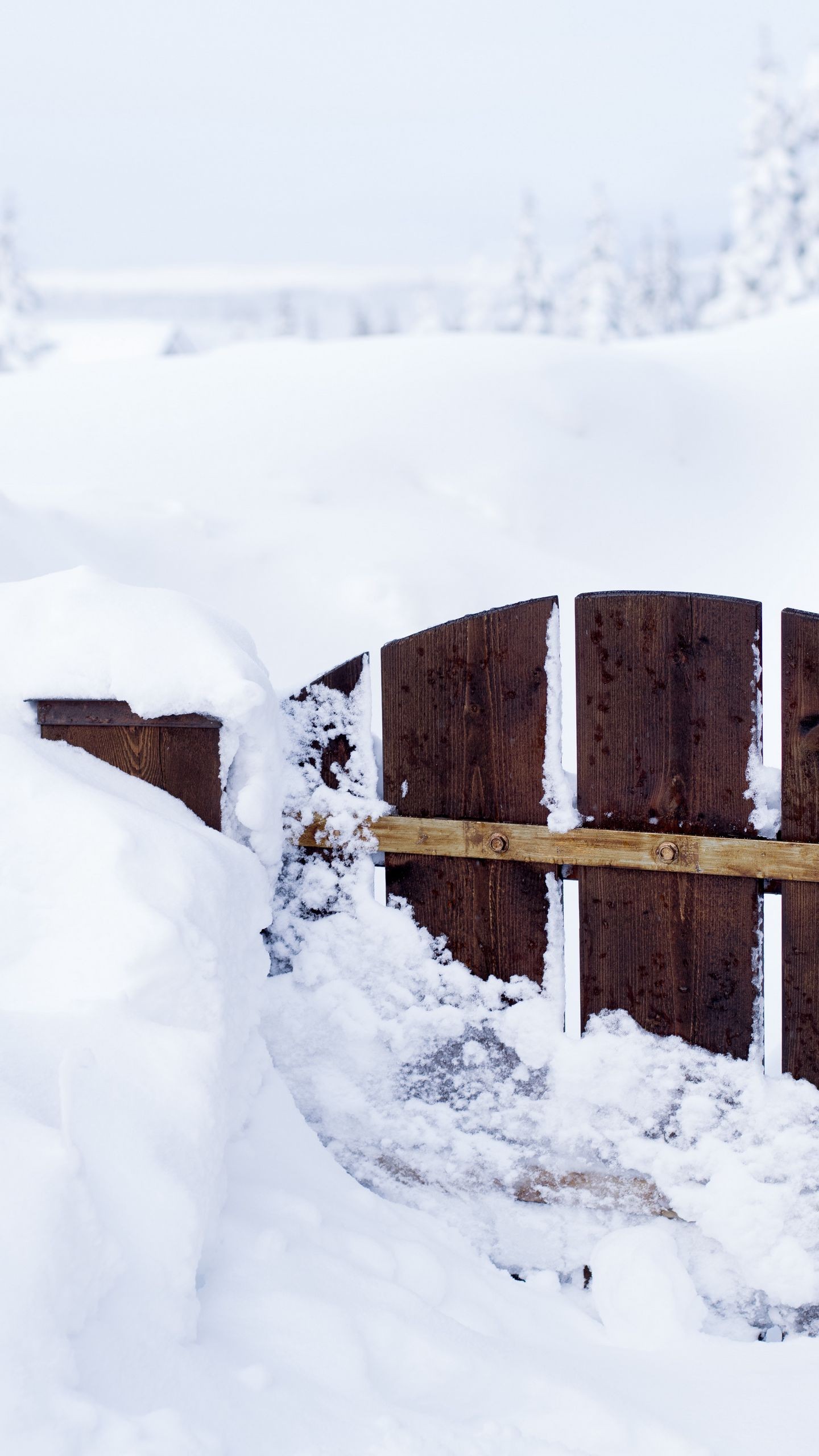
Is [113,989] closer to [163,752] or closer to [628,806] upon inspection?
[163,752]

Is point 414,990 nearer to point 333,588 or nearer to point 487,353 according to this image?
point 333,588

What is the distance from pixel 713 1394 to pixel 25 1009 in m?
1.38

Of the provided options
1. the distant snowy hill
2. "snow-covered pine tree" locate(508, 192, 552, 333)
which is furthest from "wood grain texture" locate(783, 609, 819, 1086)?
"snow-covered pine tree" locate(508, 192, 552, 333)

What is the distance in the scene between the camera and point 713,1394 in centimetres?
182

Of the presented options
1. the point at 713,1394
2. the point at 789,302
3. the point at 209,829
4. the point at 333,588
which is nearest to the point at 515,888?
the point at 209,829

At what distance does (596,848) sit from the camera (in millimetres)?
2221

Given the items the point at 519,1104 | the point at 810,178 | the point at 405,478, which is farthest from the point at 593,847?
the point at 810,178

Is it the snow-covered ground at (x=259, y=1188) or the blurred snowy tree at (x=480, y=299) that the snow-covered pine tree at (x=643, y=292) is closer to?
the blurred snowy tree at (x=480, y=299)

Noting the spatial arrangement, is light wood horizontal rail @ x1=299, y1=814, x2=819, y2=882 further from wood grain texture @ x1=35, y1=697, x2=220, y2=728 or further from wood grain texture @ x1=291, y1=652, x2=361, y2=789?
wood grain texture @ x1=35, y1=697, x2=220, y2=728

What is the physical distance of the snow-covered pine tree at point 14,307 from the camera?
110ft

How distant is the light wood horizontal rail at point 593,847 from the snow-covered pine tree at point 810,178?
24.7 m

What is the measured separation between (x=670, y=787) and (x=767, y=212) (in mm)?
29213

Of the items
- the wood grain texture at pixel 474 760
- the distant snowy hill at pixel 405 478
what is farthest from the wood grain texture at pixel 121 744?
the distant snowy hill at pixel 405 478

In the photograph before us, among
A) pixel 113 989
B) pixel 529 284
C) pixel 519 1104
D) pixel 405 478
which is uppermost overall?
pixel 529 284
